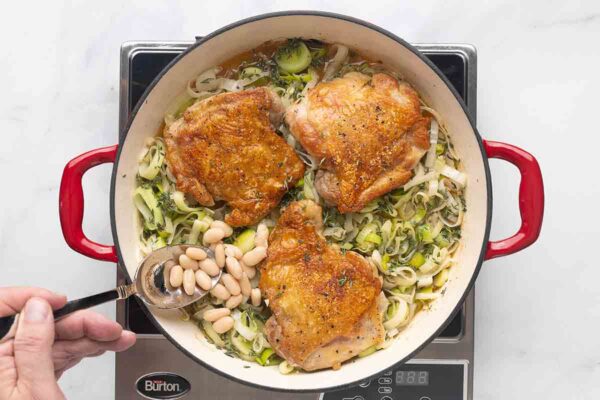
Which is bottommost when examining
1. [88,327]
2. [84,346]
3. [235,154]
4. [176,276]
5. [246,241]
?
[84,346]

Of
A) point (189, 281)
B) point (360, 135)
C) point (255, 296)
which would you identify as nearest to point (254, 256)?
point (255, 296)

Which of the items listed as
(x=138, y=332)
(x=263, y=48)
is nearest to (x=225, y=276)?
(x=138, y=332)

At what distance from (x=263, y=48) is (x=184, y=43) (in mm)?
351

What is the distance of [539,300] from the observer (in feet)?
10.8

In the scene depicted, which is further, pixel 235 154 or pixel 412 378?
pixel 412 378

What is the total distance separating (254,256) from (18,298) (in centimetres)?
94

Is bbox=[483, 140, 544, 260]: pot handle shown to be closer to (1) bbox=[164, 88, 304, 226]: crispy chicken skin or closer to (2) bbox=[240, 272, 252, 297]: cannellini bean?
(1) bbox=[164, 88, 304, 226]: crispy chicken skin

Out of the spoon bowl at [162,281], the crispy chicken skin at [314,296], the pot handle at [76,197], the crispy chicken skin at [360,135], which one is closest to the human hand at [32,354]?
the pot handle at [76,197]

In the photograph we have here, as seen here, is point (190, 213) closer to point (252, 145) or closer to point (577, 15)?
point (252, 145)

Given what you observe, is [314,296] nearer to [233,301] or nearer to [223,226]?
[233,301]

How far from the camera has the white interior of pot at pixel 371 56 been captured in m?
2.76

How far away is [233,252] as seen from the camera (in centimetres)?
284

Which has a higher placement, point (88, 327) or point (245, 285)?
point (245, 285)

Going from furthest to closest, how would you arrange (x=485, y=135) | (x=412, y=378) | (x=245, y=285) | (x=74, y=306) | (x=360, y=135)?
(x=485, y=135), (x=412, y=378), (x=245, y=285), (x=360, y=135), (x=74, y=306)
